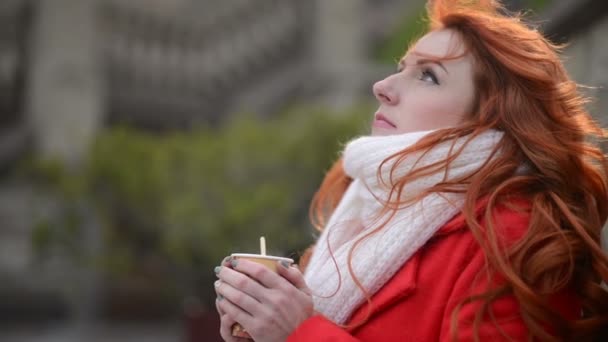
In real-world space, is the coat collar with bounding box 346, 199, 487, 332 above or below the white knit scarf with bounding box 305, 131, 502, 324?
below

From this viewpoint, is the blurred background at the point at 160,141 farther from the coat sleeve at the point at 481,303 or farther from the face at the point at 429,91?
the coat sleeve at the point at 481,303

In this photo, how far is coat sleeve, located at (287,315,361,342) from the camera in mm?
2160

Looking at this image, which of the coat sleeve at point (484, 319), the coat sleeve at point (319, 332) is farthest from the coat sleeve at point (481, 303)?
the coat sleeve at point (319, 332)

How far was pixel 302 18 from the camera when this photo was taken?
55.7 feet

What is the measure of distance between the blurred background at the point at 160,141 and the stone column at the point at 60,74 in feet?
0.08

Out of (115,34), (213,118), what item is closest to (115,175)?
(115,34)

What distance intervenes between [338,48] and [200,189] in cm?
687

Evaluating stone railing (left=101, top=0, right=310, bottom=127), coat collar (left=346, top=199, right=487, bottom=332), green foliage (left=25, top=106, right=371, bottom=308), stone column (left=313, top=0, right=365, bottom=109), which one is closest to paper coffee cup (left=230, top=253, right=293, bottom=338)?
coat collar (left=346, top=199, right=487, bottom=332)

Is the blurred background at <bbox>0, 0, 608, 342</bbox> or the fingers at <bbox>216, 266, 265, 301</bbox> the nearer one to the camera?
the fingers at <bbox>216, 266, 265, 301</bbox>

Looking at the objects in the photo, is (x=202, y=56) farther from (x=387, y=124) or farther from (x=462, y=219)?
(x=462, y=219)

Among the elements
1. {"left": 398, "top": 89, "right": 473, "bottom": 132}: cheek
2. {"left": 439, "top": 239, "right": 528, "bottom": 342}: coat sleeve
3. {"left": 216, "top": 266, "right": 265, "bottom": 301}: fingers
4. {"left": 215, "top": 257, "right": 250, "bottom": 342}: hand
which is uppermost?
{"left": 398, "top": 89, "right": 473, "bottom": 132}: cheek

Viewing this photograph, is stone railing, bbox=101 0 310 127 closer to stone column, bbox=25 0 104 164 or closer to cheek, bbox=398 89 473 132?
stone column, bbox=25 0 104 164

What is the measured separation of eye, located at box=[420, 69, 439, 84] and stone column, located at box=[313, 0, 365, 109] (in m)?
12.9

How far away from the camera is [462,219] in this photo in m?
2.30
